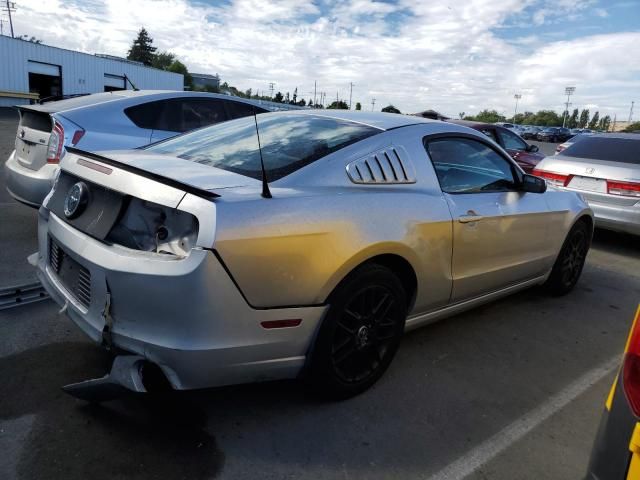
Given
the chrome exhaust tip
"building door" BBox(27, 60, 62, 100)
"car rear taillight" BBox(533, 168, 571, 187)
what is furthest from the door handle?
"building door" BBox(27, 60, 62, 100)

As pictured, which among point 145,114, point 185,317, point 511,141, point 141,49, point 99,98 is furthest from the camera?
point 141,49

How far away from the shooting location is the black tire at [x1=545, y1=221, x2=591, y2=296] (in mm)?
4480

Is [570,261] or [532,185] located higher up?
[532,185]

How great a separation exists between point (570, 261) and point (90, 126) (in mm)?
4825

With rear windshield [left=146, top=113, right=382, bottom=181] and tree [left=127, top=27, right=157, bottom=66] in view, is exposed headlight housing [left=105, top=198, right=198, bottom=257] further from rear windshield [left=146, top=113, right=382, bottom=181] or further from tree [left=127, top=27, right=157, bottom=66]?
tree [left=127, top=27, right=157, bottom=66]

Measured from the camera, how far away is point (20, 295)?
369cm

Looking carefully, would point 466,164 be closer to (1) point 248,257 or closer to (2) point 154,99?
(1) point 248,257

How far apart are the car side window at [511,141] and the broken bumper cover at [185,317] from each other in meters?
7.93

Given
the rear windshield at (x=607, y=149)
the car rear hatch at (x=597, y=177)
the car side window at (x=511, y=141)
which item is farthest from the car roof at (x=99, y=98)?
the car side window at (x=511, y=141)

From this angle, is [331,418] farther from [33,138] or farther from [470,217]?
[33,138]

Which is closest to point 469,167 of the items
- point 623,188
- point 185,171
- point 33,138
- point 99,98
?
point 185,171

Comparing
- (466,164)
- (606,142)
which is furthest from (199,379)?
(606,142)

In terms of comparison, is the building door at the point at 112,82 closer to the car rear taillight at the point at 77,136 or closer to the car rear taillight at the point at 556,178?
the car rear taillight at the point at 77,136

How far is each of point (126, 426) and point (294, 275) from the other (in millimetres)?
1084
